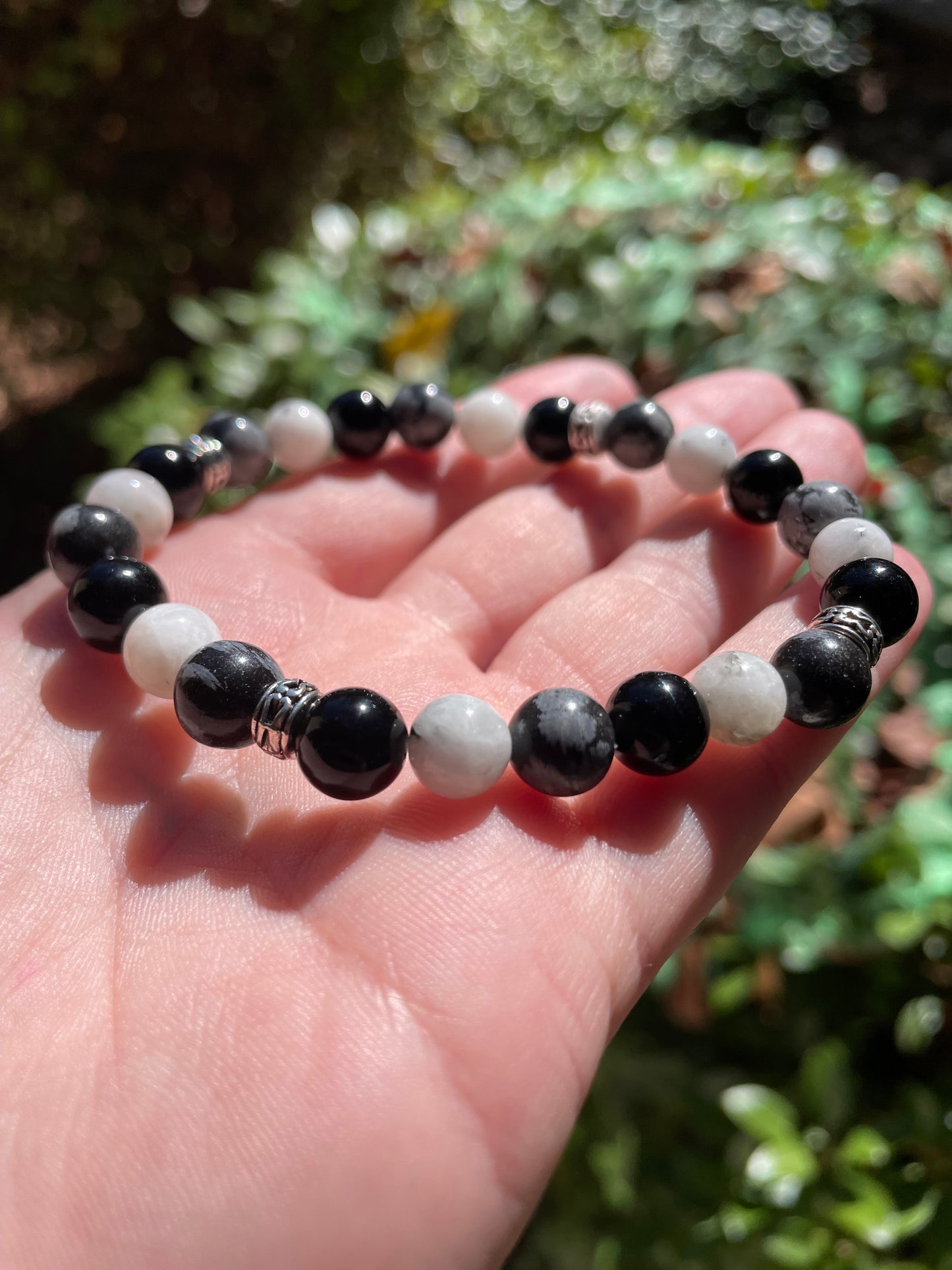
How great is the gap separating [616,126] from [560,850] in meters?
4.26

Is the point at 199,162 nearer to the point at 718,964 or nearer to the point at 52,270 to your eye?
the point at 52,270

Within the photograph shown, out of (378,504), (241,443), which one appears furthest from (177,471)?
(378,504)

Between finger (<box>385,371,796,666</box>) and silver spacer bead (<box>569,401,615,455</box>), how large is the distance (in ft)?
0.23

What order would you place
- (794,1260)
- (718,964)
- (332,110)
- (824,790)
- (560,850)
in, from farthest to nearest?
(332,110) < (824,790) < (718,964) < (794,1260) < (560,850)

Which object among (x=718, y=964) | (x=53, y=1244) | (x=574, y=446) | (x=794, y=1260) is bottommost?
(x=718, y=964)

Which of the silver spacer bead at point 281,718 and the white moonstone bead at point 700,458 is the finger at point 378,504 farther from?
the silver spacer bead at point 281,718

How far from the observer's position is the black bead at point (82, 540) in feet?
4.99

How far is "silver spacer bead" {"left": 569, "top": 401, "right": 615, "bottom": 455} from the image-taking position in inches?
71.1

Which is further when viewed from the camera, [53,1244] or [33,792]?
[33,792]

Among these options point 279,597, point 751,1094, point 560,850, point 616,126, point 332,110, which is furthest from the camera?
point 616,126

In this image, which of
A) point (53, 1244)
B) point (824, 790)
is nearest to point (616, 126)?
point (824, 790)

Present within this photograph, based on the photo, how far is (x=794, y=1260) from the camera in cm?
129

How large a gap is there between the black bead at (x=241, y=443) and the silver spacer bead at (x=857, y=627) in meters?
1.08

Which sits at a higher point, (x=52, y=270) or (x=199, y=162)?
(x=199, y=162)
